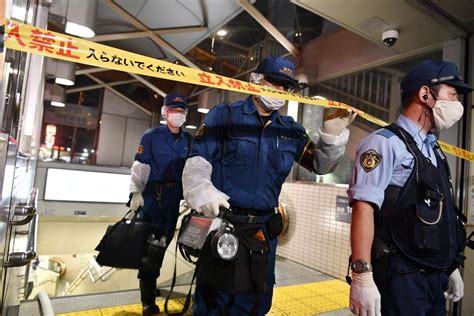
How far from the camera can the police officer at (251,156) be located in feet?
5.16

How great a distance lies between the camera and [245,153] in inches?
64.8

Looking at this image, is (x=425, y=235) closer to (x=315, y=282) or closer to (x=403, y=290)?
(x=403, y=290)

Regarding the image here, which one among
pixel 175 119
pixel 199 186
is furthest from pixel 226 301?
pixel 175 119

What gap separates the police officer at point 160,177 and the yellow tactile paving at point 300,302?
9.9 inches

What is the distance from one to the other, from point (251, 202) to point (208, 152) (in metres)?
0.37

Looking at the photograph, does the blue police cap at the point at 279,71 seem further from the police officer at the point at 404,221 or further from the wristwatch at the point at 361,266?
the wristwatch at the point at 361,266

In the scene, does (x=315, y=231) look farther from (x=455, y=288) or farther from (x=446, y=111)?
(x=446, y=111)

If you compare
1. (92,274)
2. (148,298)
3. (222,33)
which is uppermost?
(222,33)

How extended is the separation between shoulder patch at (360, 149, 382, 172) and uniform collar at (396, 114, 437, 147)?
28 cm

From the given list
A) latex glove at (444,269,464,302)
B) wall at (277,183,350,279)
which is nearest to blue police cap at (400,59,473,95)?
latex glove at (444,269,464,302)

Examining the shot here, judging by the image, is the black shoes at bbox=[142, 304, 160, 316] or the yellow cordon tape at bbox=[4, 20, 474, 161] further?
the black shoes at bbox=[142, 304, 160, 316]

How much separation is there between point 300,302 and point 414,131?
2179 millimetres

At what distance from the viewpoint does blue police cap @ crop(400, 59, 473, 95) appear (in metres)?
1.48

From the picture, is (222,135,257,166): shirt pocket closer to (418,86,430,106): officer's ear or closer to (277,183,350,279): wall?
(418,86,430,106): officer's ear
